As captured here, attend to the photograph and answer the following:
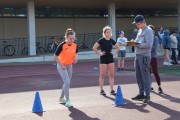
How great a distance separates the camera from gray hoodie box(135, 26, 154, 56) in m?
9.73

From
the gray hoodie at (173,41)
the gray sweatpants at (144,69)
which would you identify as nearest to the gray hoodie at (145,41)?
the gray sweatpants at (144,69)

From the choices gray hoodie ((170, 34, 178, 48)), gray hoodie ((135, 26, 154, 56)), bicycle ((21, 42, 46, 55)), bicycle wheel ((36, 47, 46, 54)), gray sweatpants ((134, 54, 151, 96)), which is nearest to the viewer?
gray hoodie ((135, 26, 154, 56))

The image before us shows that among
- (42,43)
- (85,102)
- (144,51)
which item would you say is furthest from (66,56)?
(42,43)

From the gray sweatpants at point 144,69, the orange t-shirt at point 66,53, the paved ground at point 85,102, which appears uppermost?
the orange t-shirt at point 66,53

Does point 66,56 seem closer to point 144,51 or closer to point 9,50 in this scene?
point 144,51

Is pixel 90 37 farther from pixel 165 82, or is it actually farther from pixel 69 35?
pixel 69 35

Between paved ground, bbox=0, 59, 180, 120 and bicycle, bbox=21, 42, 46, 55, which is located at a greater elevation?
bicycle, bbox=21, 42, 46, 55

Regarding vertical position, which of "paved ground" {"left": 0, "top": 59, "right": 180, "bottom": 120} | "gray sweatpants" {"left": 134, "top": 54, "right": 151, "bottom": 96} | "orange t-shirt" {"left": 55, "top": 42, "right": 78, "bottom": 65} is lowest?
"paved ground" {"left": 0, "top": 59, "right": 180, "bottom": 120}

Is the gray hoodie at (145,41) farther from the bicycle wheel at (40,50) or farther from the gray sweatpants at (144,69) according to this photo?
the bicycle wheel at (40,50)

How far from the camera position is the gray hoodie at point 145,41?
973 cm

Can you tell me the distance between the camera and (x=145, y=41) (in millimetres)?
9805

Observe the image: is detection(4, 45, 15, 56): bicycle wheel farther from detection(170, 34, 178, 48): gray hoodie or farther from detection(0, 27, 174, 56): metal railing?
detection(170, 34, 178, 48): gray hoodie

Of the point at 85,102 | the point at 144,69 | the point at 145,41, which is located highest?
the point at 145,41

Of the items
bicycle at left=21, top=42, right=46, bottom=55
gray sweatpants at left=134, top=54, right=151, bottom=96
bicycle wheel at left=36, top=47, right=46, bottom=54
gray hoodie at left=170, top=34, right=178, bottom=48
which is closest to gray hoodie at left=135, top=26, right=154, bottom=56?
gray sweatpants at left=134, top=54, right=151, bottom=96
